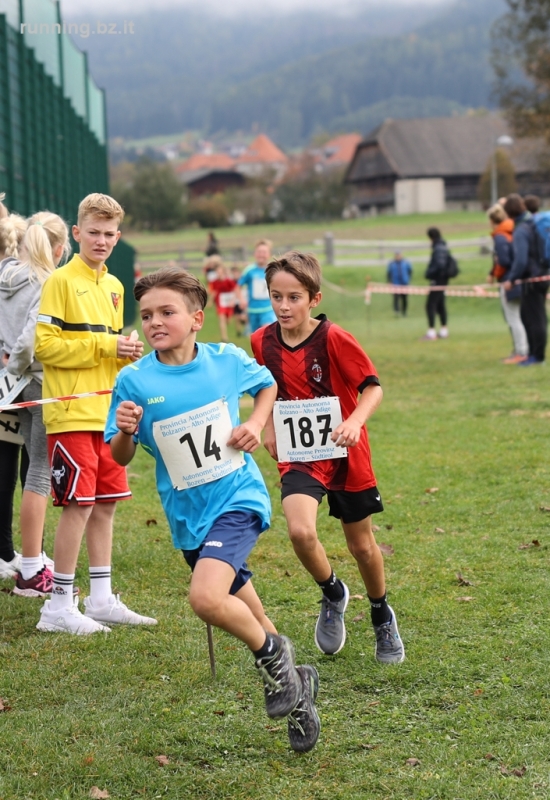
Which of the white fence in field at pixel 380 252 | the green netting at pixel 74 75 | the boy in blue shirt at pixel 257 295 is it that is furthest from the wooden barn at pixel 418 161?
the boy in blue shirt at pixel 257 295

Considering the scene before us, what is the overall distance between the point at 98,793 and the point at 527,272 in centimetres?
1256

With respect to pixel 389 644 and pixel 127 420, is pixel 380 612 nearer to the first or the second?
pixel 389 644

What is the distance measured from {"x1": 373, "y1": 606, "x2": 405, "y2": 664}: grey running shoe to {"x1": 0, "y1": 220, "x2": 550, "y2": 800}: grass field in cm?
8

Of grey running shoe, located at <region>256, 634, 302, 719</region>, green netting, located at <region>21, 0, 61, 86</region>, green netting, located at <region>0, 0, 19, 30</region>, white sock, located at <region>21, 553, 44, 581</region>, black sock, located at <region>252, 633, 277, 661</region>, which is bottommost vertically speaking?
white sock, located at <region>21, 553, 44, 581</region>

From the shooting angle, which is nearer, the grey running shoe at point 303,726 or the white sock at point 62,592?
the grey running shoe at point 303,726

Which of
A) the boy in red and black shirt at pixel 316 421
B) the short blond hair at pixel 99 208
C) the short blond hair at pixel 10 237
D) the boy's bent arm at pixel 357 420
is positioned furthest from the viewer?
the short blond hair at pixel 10 237

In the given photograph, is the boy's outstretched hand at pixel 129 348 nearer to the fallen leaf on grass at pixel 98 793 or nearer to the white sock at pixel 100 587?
the white sock at pixel 100 587

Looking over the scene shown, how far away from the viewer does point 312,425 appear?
192 inches

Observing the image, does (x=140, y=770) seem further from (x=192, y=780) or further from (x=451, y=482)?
(x=451, y=482)

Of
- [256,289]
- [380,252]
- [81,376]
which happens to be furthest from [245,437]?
[380,252]

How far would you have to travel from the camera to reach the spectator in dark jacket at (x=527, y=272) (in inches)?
589

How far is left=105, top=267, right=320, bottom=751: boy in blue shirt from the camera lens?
3.92 metres

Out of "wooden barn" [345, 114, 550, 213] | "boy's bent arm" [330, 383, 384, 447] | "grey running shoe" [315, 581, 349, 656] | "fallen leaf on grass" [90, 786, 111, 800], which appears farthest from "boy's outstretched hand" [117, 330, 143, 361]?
"wooden barn" [345, 114, 550, 213]

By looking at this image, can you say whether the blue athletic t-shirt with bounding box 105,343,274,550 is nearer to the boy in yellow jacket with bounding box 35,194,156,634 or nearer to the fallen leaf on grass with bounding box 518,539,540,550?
the boy in yellow jacket with bounding box 35,194,156,634
